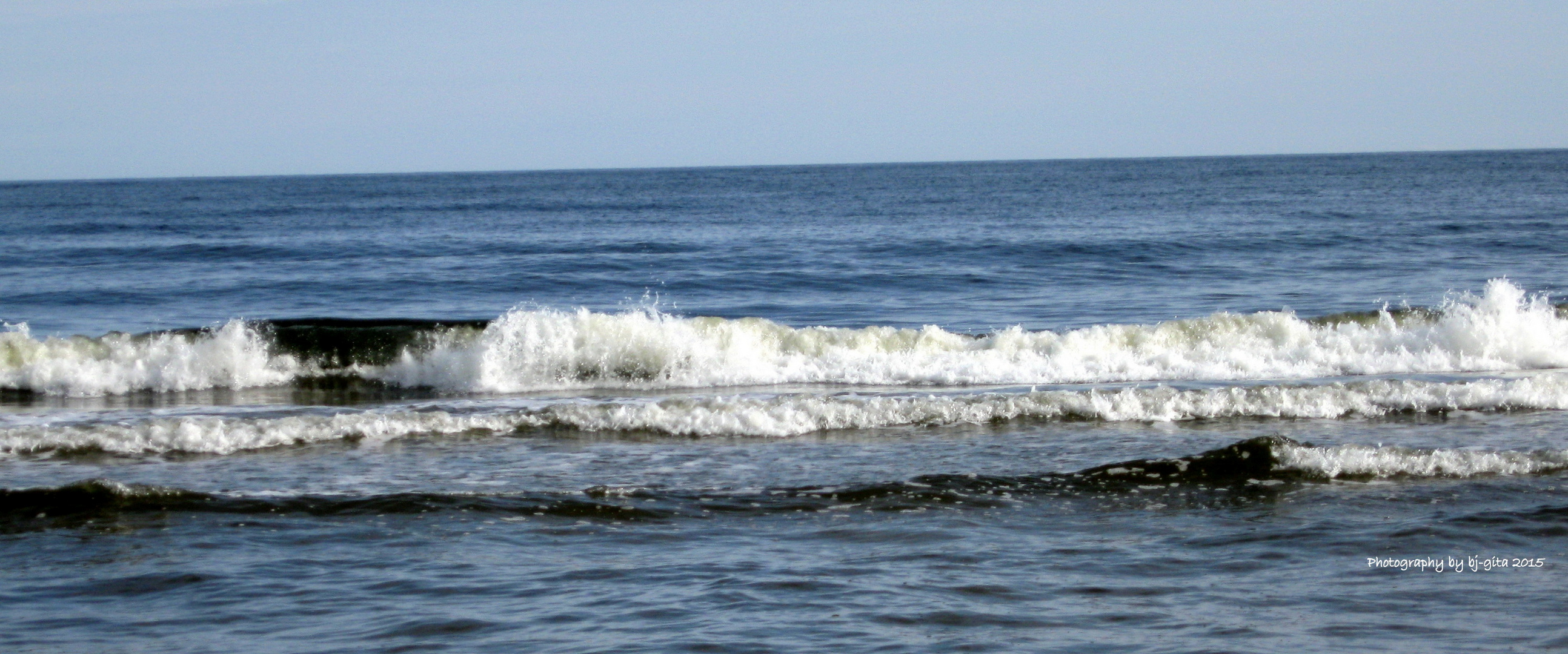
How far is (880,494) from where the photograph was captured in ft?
28.7

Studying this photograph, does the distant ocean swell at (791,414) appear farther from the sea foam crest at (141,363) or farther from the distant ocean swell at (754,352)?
the sea foam crest at (141,363)

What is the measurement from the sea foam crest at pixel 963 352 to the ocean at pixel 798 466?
5 cm

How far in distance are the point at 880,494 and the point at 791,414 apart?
2.95 metres

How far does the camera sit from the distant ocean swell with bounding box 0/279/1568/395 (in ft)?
49.5

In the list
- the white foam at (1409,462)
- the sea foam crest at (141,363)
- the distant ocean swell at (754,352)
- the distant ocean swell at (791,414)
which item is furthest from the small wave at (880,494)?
the sea foam crest at (141,363)

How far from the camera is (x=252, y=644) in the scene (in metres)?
5.88

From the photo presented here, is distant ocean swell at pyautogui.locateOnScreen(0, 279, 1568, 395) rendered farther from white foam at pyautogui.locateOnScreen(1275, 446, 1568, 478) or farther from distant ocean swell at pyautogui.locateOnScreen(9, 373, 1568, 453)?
white foam at pyautogui.locateOnScreen(1275, 446, 1568, 478)

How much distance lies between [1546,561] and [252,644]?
6689 mm

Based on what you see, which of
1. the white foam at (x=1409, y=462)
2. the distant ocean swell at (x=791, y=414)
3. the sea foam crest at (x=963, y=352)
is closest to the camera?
the white foam at (x=1409, y=462)

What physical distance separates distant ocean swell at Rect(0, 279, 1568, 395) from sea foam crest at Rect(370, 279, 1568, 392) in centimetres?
2

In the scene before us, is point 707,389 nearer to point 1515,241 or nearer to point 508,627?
point 508,627

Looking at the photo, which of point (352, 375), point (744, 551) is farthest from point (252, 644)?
point (352, 375)

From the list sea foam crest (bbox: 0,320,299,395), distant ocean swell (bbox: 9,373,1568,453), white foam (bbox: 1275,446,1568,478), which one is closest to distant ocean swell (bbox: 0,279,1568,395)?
sea foam crest (bbox: 0,320,299,395)

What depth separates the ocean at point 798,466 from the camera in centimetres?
622
